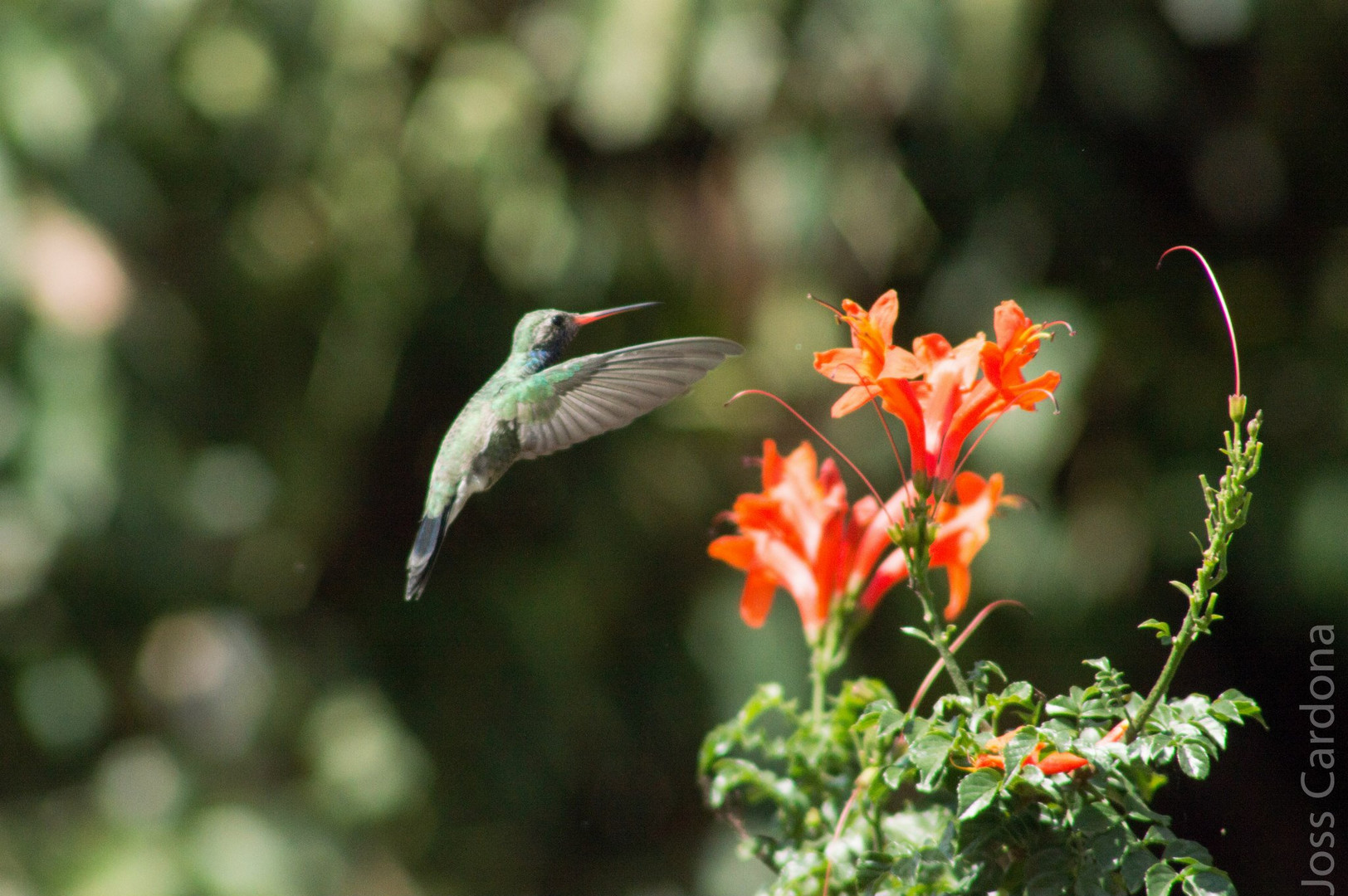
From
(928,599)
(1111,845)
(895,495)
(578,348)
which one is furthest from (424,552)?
(578,348)

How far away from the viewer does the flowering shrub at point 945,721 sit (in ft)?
2.28

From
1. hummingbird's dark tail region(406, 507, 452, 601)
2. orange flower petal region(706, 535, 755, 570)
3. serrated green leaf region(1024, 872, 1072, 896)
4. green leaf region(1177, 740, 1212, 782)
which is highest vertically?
hummingbird's dark tail region(406, 507, 452, 601)

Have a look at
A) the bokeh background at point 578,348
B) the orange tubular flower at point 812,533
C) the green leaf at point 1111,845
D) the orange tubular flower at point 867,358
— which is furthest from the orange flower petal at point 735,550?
the bokeh background at point 578,348

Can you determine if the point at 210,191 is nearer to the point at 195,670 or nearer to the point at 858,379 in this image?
the point at 195,670

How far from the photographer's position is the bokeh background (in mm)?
2602

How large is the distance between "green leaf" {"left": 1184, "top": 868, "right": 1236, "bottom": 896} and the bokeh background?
1.84 m

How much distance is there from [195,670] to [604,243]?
1.78 metres

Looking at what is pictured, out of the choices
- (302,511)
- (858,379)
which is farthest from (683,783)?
(858,379)

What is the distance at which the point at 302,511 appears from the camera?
3.21 metres

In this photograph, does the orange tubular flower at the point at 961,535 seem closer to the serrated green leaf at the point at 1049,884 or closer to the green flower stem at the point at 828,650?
the green flower stem at the point at 828,650

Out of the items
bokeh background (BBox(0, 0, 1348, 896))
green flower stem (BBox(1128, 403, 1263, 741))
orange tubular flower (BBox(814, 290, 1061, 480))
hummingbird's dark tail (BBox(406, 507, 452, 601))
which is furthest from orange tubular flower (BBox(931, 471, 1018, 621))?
bokeh background (BBox(0, 0, 1348, 896))

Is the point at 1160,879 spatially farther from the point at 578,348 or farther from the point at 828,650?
the point at 578,348

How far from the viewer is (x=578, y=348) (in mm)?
2910

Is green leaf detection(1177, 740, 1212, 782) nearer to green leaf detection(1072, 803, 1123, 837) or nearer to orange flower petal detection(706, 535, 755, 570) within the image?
green leaf detection(1072, 803, 1123, 837)
